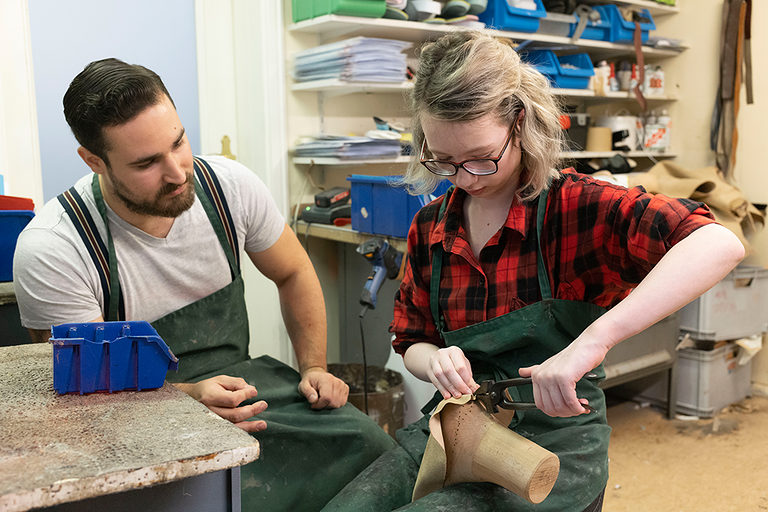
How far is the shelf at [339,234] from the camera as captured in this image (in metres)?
2.43

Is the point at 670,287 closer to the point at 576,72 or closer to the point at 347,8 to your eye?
the point at 347,8

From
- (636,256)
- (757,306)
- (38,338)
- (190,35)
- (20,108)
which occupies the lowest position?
(757,306)

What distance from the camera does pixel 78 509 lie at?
0.78 meters

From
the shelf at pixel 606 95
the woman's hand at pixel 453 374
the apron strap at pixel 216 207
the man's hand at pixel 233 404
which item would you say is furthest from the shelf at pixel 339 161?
the woman's hand at pixel 453 374

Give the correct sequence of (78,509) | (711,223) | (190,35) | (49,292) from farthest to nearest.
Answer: (190,35)
(49,292)
(711,223)
(78,509)

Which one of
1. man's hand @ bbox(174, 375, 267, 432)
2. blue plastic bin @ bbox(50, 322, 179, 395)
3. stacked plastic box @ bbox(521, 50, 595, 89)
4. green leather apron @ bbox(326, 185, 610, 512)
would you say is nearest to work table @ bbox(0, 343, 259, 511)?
blue plastic bin @ bbox(50, 322, 179, 395)

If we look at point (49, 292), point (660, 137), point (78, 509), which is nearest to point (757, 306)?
point (660, 137)

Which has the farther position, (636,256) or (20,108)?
(20,108)

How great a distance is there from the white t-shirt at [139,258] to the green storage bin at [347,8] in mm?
1023

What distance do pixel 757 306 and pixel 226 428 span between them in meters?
2.94

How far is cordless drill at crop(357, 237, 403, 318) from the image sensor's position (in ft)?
7.56

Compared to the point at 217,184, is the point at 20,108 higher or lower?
higher

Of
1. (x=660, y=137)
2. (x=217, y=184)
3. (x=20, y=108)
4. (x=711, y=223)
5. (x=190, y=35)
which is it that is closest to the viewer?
(x=711, y=223)

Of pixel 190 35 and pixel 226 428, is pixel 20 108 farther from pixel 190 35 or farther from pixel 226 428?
pixel 226 428
